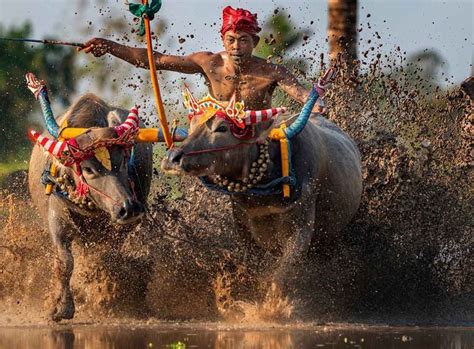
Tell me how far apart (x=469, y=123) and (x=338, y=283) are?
2624 mm

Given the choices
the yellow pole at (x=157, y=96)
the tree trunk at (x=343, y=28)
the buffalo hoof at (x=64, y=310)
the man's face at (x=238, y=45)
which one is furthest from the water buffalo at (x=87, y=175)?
the tree trunk at (x=343, y=28)

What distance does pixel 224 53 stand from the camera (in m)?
13.7

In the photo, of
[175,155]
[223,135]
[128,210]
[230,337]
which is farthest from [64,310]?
[223,135]

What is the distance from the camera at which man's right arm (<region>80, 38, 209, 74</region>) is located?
1379 cm

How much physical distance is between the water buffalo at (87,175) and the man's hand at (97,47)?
0.41 meters

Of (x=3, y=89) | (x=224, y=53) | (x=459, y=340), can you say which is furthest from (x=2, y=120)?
(x=459, y=340)

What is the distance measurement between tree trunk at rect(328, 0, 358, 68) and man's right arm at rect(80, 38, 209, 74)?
15.6 ft

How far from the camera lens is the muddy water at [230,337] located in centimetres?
1177

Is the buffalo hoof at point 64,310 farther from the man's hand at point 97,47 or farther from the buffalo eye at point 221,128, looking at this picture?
the man's hand at point 97,47

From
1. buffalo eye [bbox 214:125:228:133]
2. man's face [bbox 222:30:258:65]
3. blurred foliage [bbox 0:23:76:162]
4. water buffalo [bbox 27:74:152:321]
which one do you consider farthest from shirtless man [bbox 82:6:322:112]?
blurred foliage [bbox 0:23:76:162]

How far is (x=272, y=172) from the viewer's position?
42.0ft

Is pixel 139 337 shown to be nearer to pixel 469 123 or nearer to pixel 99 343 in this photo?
pixel 99 343

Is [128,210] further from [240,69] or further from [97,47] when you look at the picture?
[97,47]

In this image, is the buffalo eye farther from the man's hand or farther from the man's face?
the man's hand
